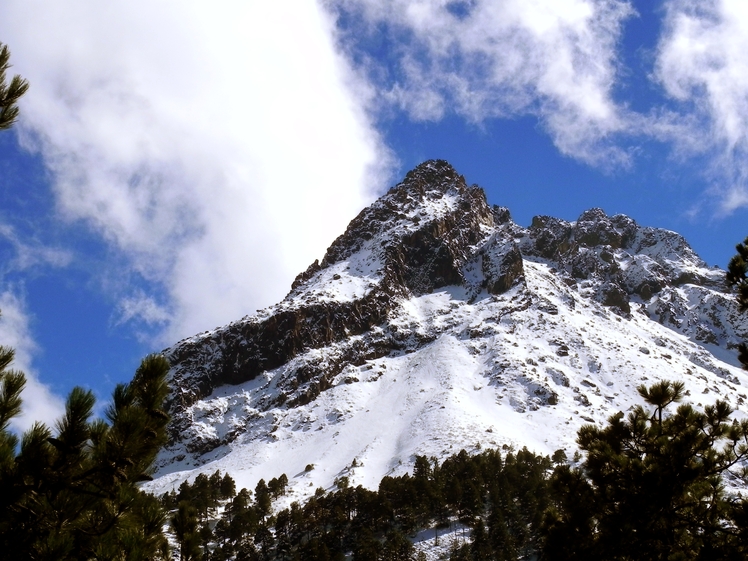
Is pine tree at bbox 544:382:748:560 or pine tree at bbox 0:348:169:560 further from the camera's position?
pine tree at bbox 544:382:748:560

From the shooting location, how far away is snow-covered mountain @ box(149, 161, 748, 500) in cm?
10581

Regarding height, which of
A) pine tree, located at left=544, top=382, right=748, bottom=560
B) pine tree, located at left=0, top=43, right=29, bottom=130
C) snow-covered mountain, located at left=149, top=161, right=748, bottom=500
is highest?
snow-covered mountain, located at left=149, top=161, right=748, bottom=500

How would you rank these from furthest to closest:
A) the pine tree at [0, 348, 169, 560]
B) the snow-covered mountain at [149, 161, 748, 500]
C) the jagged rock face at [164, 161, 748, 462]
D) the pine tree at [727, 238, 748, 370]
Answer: the jagged rock face at [164, 161, 748, 462] → the snow-covered mountain at [149, 161, 748, 500] → the pine tree at [727, 238, 748, 370] → the pine tree at [0, 348, 169, 560]

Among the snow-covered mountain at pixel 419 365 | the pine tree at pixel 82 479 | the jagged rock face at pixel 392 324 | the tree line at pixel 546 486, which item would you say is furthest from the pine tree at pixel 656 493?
the jagged rock face at pixel 392 324

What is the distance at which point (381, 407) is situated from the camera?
12075 centimetres

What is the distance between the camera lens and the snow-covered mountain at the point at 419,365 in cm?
10581

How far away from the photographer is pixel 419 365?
137 metres

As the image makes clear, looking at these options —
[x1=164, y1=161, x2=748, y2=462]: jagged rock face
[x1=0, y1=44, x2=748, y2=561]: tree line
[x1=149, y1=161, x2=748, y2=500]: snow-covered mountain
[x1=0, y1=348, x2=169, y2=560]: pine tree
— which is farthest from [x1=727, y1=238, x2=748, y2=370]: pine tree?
[x1=164, y1=161, x2=748, y2=462]: jagged rock face

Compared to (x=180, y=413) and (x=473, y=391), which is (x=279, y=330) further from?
(x=473, y=391)

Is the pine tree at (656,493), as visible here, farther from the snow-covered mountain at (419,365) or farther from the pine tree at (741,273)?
the snow-covered mountain at (419,365)

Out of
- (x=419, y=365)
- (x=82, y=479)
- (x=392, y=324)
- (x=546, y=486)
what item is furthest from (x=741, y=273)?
(x=392, y=324)

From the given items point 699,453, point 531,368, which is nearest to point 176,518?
point 699,453

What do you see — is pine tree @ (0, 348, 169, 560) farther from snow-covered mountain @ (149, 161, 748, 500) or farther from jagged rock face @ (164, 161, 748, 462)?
jagged rock face @ (164, 161, 748, 462)

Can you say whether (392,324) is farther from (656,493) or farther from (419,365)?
(656,493)
